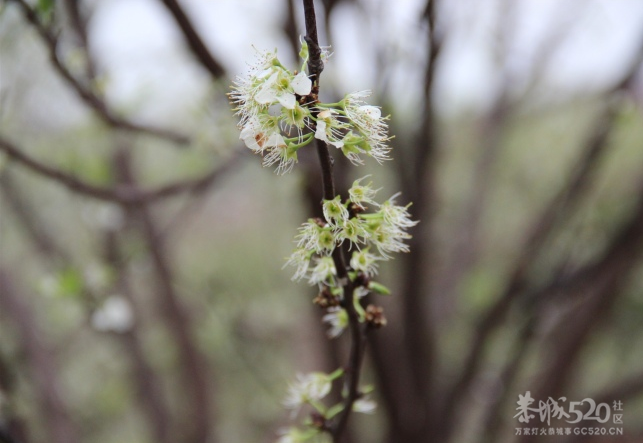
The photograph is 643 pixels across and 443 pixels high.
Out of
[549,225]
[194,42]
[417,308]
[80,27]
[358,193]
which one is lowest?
[358,193]

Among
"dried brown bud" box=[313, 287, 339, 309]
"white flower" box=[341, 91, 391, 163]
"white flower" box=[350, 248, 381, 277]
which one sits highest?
"white flower" box=[341, 91, 391, 163]

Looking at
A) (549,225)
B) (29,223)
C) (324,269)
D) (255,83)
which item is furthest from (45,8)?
(549,225)

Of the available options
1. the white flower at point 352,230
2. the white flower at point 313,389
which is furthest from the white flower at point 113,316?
the white flower at point 352,230

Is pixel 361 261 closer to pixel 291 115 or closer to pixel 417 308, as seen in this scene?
pixel 291 115

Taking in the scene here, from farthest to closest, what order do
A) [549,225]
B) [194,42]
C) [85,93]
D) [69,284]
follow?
[549,225], [69,284], [194,42], [85,93]

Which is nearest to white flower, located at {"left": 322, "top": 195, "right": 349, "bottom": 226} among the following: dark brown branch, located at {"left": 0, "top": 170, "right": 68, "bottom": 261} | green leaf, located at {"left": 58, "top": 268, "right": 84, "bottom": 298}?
green leaf, located at {"left": 58, "top": 268, "right": 84, "bottom": 298}

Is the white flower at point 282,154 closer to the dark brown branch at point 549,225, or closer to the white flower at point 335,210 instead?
the white flower at point 335,210

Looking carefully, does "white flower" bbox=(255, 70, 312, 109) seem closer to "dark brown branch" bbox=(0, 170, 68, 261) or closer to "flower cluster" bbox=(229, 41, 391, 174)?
"flower cluster" bbox=(229, 41, 391, 174)
